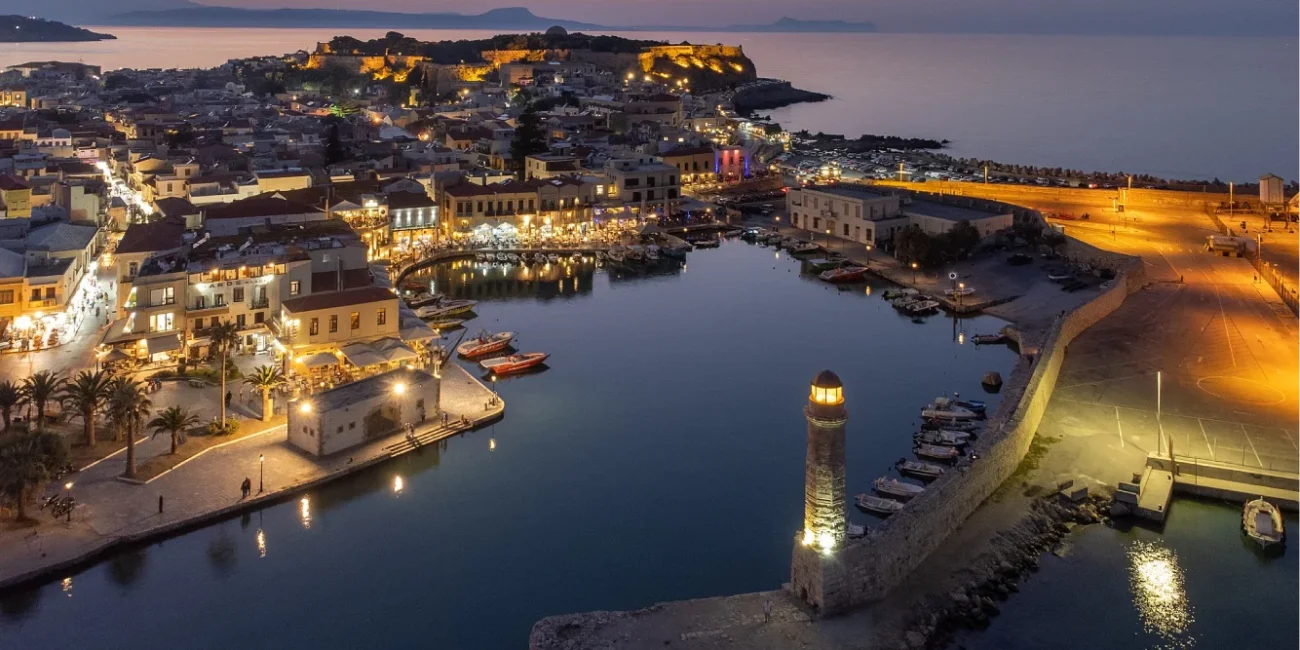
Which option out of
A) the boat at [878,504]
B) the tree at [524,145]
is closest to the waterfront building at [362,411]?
the boat at [878,504]

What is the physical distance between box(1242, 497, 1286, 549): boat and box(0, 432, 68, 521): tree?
14787 mm

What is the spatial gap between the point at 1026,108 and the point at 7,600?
8845 centimetres

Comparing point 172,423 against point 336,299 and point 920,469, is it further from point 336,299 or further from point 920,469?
point 920,469

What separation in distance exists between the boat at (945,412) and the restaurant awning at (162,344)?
13.4m

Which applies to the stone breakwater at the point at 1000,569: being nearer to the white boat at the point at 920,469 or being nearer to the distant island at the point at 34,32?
the white boat at the point at 920,469

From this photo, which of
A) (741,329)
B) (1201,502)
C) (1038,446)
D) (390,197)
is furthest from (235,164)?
(1201,502)

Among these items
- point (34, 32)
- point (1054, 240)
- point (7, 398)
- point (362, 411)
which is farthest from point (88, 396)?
point (34, 32)

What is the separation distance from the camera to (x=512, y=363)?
66.0 feet

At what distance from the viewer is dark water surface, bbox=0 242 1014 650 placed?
1137 centimetres

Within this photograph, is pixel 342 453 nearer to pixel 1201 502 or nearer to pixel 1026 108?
pixel 1201 502

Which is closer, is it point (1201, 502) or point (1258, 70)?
point (1201, 502)

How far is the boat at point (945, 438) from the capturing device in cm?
1580

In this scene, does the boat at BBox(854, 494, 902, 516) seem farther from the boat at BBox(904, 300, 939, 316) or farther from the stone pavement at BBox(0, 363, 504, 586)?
the boat at BBox(904, 300, 939, 316)

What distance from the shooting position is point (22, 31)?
161 metres
